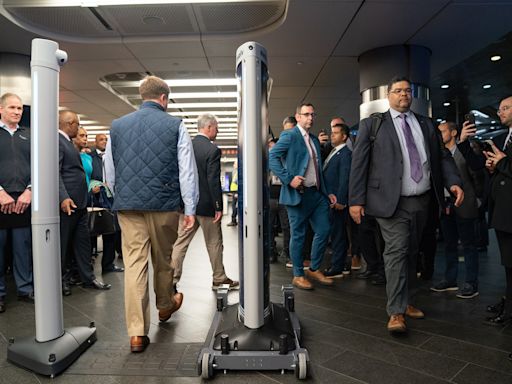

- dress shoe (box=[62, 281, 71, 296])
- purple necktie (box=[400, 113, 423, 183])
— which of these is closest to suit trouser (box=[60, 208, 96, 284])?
dress shoe (box=[62, 281, 71, 296])

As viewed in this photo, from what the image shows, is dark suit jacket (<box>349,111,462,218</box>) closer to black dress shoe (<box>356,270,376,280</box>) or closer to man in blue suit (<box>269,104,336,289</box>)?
man in blue suit (<box>269,104,336,289</box>)

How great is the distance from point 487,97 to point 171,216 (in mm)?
10313

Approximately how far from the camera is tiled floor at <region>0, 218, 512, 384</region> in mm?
1941

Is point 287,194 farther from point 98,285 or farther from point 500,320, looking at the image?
point 98,285

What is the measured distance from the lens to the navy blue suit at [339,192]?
4.20 m

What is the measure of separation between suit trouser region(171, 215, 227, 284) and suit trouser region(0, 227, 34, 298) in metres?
1.30

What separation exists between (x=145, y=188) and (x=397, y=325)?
1.90m

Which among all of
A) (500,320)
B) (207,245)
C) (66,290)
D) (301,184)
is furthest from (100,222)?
(500,320)

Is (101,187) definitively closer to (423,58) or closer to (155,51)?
(155,51)

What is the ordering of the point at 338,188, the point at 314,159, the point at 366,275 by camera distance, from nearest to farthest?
1. the point at 314,159
2. the point at 366,275
3. the point at 338,188

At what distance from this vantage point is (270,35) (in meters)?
5.02

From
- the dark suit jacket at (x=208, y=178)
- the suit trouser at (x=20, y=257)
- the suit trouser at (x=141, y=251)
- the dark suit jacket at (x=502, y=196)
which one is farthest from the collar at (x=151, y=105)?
the dark suit jacket at (x=502, y=196)

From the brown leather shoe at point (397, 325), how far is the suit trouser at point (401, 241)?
0.12 feet

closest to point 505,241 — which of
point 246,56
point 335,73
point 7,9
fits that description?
point 246,56
